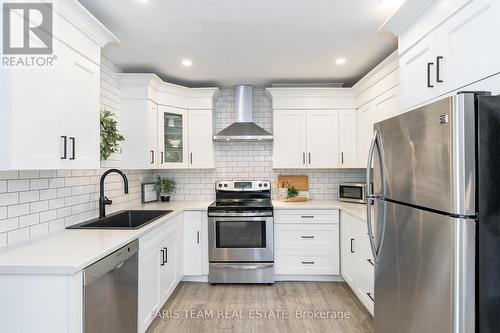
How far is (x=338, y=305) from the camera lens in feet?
9.67

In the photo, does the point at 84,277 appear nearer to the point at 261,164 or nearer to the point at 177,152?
the point at 177,152

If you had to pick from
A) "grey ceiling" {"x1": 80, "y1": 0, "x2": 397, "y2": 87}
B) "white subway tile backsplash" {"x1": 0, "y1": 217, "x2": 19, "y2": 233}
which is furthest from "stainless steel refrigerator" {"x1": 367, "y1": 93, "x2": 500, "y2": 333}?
"white subway tile backsplash" {"x1": 0, "y1": 217, "x2": 19, "y2": 233}

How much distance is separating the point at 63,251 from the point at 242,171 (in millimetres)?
2753

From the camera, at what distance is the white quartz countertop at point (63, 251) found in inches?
55.4

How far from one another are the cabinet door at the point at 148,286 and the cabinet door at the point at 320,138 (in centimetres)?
224

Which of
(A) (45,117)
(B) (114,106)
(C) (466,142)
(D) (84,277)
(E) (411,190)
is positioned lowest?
(D) (84,277)

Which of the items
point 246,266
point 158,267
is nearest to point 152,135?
point 158,267

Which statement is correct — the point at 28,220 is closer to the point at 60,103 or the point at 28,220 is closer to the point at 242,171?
the point at 60,103

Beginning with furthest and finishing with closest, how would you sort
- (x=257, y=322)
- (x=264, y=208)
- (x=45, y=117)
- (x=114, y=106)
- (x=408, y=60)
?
(x=264, y=208)
(x=114, y=106)
(x=257, y=322)
(x=408, y=60)
(x=45, y=117)

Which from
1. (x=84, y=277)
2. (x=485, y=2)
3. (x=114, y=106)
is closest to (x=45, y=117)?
(x=84, y=277)

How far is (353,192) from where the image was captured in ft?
12.4

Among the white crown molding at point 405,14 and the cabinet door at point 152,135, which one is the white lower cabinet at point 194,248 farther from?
the white crown molding at point 405,14

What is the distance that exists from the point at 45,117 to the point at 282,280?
9.73 ft

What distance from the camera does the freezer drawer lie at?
1.15 meters
